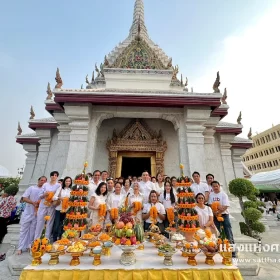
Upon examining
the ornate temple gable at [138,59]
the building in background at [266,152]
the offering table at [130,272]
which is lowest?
the offering table at [130,272]

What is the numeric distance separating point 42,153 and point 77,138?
121 inches

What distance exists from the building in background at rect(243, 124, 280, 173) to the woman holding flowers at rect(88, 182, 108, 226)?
40.6 metres

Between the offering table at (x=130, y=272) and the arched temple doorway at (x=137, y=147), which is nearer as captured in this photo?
the offering table at (x=130, y=272)

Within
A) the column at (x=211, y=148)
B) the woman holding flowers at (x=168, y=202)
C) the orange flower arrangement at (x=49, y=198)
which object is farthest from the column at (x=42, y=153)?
the column at (x=211, y=148)

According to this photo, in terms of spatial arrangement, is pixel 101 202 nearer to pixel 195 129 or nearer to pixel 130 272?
pixel 130 272

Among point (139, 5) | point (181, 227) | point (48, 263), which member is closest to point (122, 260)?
point (48, 263)

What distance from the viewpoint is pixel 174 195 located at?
478 centimetres

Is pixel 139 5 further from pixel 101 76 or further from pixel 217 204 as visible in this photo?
pixel 217 204

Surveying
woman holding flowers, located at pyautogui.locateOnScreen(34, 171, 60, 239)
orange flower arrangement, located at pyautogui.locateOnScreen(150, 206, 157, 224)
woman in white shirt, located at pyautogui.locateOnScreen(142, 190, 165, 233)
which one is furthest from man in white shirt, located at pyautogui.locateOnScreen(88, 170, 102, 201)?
orange flower arrangement, located at pyautogui.locateOnScreen(150, 206, 157, 224)

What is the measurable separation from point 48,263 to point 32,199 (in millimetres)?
2602

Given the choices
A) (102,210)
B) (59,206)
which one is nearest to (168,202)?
(102,210)

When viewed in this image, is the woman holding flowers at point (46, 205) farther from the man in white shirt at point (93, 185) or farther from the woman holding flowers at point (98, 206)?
the woman holding flowers at point (98, 206)

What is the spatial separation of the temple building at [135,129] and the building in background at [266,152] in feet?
111

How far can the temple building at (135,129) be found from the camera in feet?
21.1
